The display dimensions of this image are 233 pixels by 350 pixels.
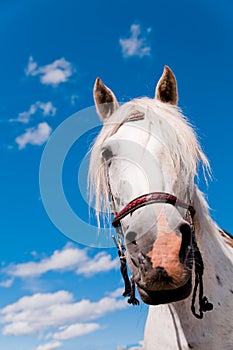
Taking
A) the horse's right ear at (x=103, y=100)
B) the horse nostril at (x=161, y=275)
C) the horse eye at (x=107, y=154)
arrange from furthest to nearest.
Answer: the horse's right ear at (x=103, y=100), the horse eye at (x=107, y=154), the horse nostril at (x=161, y=275)

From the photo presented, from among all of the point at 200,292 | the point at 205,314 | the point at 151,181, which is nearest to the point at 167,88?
the point at 151,181

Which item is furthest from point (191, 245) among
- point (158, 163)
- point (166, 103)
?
point (166, 103)

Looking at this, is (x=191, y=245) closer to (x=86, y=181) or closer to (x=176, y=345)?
(x=176, y=345)

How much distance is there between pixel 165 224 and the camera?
127 inches

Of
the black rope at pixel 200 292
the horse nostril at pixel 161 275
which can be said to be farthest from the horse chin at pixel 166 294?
the black rope at pixel 200 292

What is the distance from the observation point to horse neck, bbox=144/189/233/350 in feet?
12.7

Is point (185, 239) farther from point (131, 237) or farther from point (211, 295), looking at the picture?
point (211, 295)

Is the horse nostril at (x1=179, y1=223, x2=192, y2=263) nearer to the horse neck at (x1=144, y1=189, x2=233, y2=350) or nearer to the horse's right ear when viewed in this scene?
the horse neck at (x1=144, y1=189, x2=233, y2=350)

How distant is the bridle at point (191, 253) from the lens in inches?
127

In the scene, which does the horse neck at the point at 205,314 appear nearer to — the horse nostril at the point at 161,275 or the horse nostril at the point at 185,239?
the horse nostril at the point at 185,239

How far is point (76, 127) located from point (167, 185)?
1.70m

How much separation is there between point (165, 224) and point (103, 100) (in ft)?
7.83

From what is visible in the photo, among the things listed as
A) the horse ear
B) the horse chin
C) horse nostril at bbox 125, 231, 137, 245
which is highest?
the horse ear

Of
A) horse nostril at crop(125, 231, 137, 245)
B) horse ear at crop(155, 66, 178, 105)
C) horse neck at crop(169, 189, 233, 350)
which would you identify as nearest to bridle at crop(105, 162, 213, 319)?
horse neck at crop(169, 189, 233, 350)
